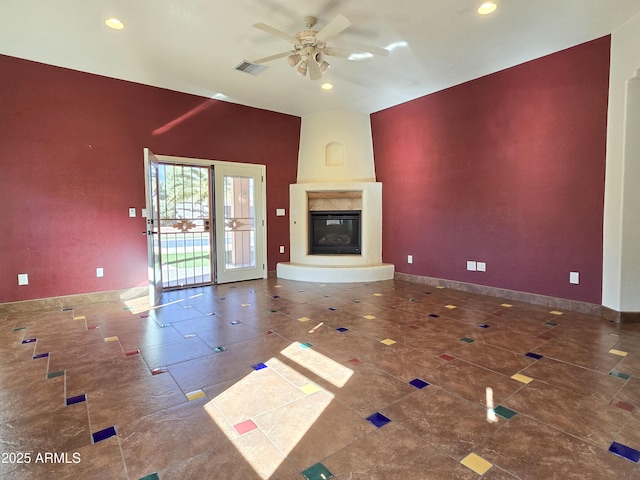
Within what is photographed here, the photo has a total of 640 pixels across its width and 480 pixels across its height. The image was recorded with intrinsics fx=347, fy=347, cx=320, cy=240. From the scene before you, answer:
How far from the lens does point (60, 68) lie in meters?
4.35

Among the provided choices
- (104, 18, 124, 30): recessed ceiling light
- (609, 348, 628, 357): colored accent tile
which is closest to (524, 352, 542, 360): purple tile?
(609, 348, 628, 357): colored accent tile

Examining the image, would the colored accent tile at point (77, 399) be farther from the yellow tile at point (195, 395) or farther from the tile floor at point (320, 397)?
the yellow tile at point (195, 395)

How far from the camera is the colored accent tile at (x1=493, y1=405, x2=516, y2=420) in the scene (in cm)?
195

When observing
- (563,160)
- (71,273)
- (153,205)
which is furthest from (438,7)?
(71,273)

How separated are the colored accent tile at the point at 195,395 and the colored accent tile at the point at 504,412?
1.78 m

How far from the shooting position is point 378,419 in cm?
193

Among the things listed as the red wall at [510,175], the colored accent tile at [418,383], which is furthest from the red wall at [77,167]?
the colored accent tile at [418,383]

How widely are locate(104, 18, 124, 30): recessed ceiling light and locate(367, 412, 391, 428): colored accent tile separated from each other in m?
4.01

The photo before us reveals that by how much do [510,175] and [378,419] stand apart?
3842 mm

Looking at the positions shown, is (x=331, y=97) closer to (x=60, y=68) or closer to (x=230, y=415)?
(x=60, y=68)

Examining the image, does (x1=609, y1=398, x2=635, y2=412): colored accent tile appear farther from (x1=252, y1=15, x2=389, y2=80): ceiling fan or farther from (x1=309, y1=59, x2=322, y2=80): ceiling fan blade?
(x1=309, y1=59, x2=322, y2=80): ceiling fan blade

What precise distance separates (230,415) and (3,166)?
14.0 feet

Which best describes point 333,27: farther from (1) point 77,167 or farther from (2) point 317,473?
(1) point 77,167

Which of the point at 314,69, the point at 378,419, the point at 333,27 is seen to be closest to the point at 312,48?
the point at 314,69
